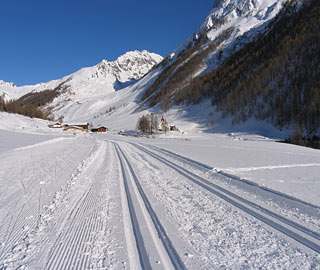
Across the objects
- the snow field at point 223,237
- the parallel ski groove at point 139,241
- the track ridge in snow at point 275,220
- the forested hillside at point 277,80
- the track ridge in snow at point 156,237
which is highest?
the forested hillside at point 277,80

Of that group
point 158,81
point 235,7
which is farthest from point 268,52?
point 235,7

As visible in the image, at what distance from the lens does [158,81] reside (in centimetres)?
17200

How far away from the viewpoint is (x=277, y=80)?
7219cm

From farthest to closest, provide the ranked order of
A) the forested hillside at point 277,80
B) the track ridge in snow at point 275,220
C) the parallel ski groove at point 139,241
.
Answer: the forested hillside at point 277,80
the track ridge in snow at point 275,220
the parallel ski groove at point 139,241

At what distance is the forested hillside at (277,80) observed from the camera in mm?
58156

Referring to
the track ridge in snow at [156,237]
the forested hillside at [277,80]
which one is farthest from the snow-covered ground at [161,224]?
the forested hillside at [277,80]

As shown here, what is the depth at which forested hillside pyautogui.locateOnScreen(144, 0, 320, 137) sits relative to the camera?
5816 cm

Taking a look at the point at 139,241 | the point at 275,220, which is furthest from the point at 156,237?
the point at 275,220

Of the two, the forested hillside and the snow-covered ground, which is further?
the forested hillside

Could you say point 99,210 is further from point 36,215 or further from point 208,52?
point 208,52

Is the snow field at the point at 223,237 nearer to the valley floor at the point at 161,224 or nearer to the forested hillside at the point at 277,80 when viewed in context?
the valley floor at the point at 161,224

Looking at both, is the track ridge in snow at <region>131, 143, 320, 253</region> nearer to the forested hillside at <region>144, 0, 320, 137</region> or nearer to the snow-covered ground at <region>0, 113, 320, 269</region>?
the snow-covered ground at <region>0, 113, 320, 269</region>

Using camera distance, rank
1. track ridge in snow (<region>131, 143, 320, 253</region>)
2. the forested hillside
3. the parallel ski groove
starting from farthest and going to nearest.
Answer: the forested hillside → track ridge in snow (<region>131, 143, 320, 253</region>) → the parallel ski groove

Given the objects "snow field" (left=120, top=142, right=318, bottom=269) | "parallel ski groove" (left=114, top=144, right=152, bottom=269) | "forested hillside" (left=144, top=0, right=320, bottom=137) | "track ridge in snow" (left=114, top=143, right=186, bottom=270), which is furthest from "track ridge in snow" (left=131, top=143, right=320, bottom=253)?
"forested hillside" (left=144, top=0, right=320, bottom=137)
